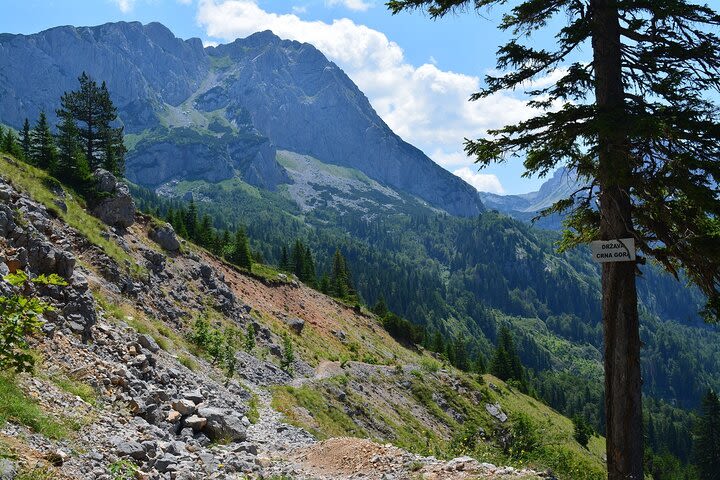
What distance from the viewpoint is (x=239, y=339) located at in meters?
33.9

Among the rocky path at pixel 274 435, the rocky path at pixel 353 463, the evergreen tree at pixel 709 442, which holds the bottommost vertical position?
the evergreen tree at pixel 709 442

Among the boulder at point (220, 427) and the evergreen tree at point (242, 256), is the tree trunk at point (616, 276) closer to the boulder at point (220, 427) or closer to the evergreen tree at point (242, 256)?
the boulder at point (220, 427)

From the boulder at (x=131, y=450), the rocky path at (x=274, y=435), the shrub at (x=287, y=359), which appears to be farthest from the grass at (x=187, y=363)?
the shrub at (x=287, y=359)

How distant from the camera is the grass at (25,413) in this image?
8539 mm

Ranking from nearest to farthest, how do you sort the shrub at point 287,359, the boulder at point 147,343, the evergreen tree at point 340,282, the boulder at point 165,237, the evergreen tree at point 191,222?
1. the boulder at point 147,343
2. the shrub at point 287,359
3. the boulder at point 165,237
4. the evergreen tree at point 191,222
5. the evergreen tree at point 340,282

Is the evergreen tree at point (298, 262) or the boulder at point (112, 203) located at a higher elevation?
the boulder at point (112, 203)

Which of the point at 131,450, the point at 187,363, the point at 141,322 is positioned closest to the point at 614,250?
the point at 131,450

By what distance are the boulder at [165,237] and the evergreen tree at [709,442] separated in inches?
2781

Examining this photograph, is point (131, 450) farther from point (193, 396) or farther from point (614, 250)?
point (614, 250)

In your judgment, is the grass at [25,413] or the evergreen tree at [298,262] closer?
the grass at [25,413]

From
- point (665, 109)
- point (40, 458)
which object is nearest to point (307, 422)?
point (40, 458)

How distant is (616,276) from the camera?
31.1 ft

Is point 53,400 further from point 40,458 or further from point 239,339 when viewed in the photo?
point 239,339

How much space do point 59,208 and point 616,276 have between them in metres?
27.6
